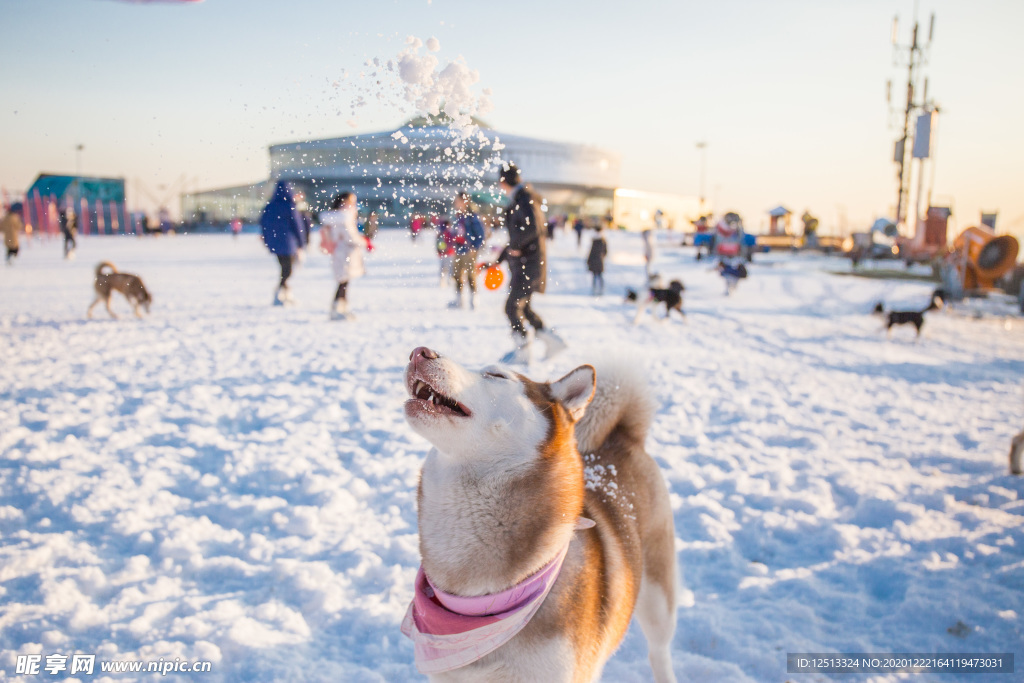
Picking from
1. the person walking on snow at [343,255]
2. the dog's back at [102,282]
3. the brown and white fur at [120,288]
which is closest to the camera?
the person walking on snow at [343,255]

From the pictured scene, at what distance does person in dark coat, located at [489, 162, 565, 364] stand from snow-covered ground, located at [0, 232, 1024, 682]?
2.33 ft

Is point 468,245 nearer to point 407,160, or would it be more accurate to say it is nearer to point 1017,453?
point 407,160

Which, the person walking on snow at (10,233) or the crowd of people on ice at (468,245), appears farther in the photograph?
the person walking on snow at (10,233)

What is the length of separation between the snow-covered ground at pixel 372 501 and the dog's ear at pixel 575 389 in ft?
2.79

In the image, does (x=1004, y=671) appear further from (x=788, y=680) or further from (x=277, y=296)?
(x=277, y=296)

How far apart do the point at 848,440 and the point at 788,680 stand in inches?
145

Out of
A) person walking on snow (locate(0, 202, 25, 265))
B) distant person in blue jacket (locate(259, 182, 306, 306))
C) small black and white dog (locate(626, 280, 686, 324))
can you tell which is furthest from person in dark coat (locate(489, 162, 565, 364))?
person walking on snow (locate(0, 202, 25, 265))

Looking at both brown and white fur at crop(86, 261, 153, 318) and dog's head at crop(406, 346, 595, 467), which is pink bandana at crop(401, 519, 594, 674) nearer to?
dog's head at crop(406, 346, 595, 467)

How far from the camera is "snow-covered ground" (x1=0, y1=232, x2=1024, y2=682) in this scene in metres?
2.81

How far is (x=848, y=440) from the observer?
18.5 ft

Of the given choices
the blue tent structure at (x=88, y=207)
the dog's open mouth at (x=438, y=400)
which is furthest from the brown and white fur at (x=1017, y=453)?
the blue tent structure at (x=88, y=207)

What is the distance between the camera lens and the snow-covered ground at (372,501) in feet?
9.23

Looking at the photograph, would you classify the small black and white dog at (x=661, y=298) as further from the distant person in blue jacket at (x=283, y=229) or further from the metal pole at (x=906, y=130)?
the metal pole at (x=906, y=130)

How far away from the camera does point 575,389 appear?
1.93m
